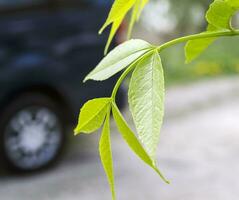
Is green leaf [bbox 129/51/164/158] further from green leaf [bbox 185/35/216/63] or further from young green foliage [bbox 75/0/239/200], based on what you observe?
green leaf [bbox 185/35/216/63]

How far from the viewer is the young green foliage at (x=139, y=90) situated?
1.78 ft

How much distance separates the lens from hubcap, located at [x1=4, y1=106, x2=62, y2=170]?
5281mm

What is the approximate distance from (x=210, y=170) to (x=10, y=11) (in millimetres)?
2109

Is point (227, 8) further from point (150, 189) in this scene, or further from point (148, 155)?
point (150, 189)

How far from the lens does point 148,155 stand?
525 mm

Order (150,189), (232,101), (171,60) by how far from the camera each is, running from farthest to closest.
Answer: (171,60)
(232,101)
(150,189)

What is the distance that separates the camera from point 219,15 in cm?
61

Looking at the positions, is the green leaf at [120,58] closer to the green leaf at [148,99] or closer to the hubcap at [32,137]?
the green leaf at [148,99]

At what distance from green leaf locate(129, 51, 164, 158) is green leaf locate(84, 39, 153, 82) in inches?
0.4

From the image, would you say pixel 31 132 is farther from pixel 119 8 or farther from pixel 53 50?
pixel 119 8

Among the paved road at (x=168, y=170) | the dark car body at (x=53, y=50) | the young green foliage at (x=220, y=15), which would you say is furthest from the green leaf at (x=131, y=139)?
the dark car body at (x=53, y=50)

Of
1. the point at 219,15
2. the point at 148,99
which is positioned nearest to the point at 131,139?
the point at 148,99

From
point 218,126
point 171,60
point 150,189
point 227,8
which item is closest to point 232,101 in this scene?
point 218,126

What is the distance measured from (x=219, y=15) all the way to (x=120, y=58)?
4.0 inches
